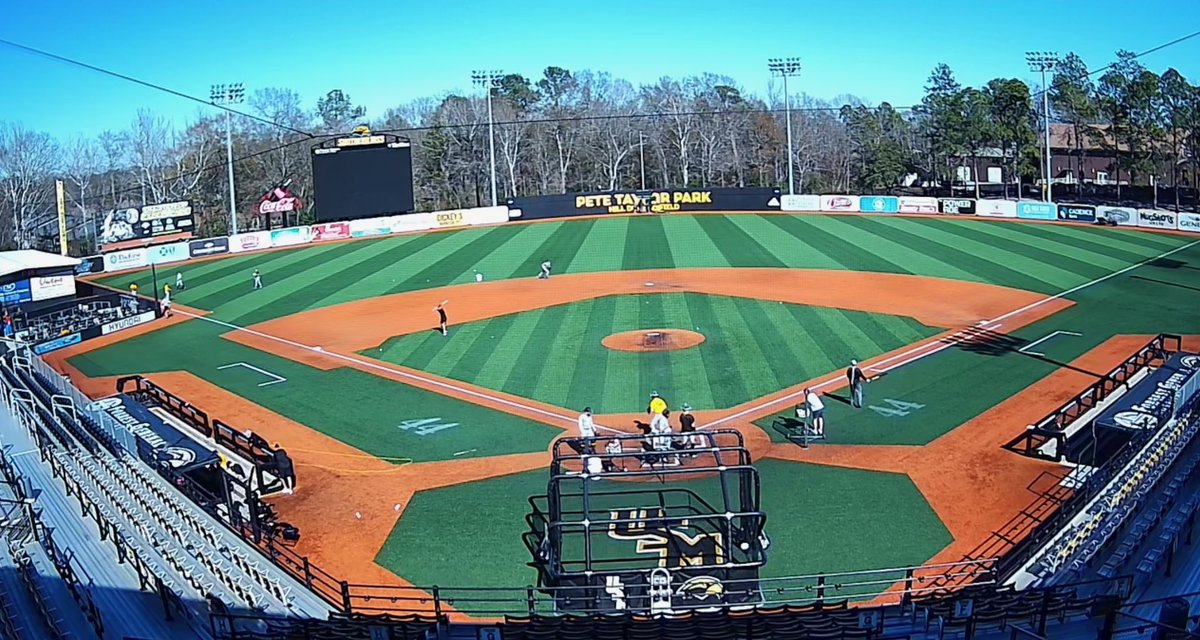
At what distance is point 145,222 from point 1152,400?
2253 inches

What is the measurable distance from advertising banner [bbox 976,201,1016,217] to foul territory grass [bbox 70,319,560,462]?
50.8 m

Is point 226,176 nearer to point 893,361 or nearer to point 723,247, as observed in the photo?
point 723,247

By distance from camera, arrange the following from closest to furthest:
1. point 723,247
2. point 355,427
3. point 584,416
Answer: point 584,416, point 355,427, point 723,247

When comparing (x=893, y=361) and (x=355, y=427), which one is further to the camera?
(x=893, y=361)

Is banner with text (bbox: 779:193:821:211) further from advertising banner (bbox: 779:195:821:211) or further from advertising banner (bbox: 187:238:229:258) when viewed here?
Answer: advertising banner (bbox: 187:238:229:258)

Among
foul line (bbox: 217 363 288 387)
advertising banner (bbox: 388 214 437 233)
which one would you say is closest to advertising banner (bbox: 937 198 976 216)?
advertising banner (bbox: 388 214 437 233)

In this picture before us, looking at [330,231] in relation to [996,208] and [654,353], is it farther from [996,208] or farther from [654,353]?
[996,208]

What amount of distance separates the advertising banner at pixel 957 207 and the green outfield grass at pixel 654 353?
1385 inches

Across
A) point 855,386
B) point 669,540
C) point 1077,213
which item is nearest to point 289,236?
point 855,386

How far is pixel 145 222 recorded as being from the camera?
60.4 m

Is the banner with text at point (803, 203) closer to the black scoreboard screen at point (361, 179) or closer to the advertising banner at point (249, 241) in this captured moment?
the black scoreboard screen at point (361, 179)

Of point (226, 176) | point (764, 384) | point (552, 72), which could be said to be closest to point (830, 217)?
point (764, 384)

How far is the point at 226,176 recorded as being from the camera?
9194cm

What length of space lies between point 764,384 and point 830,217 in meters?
44.9
